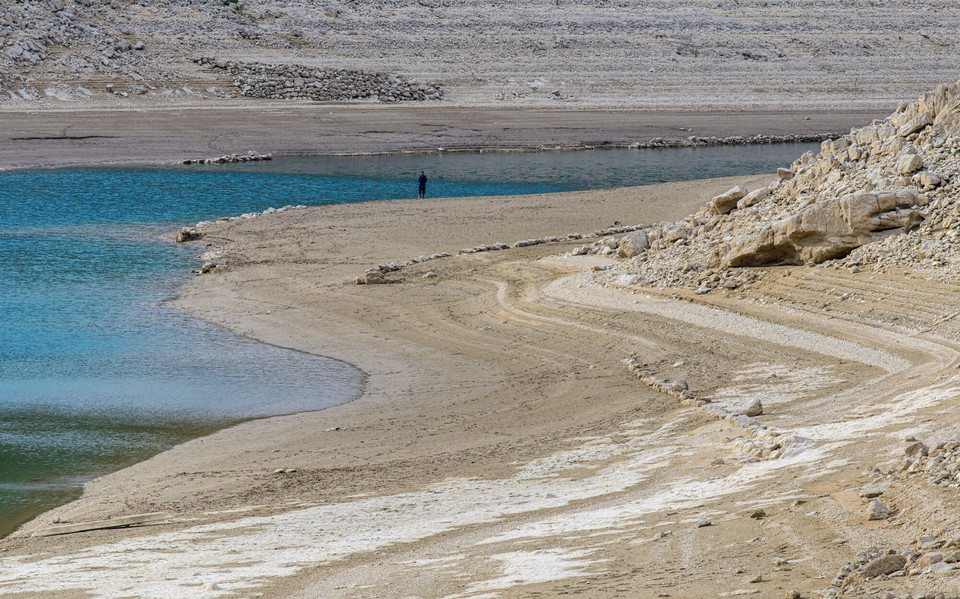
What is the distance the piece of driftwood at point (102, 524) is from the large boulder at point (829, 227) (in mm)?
10226

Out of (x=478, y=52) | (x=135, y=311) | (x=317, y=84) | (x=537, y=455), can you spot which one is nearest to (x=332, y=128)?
(x=317, y=84)

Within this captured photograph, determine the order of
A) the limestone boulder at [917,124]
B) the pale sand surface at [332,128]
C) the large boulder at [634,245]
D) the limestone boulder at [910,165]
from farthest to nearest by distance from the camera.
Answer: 1. the pale sand surface at [332,128]
2. the large boulder at [634,245]
3. the limestone boulder at [917,124]
4. the limestone boulder at [910,165]

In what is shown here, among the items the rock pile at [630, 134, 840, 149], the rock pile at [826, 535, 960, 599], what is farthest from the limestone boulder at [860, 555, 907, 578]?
the rock pile at [630, 134, 840, 149]

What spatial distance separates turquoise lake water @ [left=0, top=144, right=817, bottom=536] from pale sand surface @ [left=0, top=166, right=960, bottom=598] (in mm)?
777

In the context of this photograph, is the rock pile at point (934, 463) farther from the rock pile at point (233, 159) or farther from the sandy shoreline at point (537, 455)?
the rock pile at point (233, 159)

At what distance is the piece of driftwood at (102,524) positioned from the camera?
938 centimetres

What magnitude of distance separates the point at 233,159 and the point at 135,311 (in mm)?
22526

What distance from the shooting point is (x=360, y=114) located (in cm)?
4862

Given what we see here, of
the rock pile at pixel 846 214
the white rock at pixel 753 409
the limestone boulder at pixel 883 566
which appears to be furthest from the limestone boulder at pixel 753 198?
the limestone boulder at pixel 883 566

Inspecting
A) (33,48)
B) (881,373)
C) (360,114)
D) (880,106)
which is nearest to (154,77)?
(33,48)

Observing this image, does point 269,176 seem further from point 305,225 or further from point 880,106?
point 880,106

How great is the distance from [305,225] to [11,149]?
60.8 feet

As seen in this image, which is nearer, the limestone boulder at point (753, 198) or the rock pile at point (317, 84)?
the limestone boulder at point (753, 198)

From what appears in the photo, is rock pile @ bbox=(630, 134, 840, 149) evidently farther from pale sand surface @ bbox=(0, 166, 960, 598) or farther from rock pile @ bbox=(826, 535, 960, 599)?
rock pile @ bbox=(826, 535, 960, 599)
